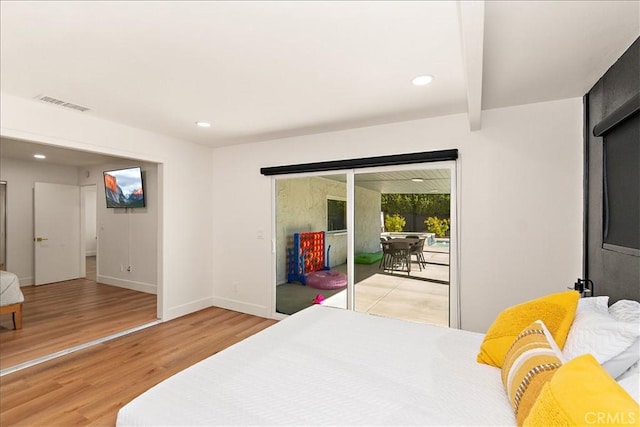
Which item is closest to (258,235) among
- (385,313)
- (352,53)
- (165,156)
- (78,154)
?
(165,156)

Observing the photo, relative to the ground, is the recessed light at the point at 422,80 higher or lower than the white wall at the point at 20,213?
higher

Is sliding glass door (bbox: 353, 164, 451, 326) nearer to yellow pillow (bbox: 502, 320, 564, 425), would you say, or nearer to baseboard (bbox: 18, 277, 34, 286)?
yellow pillow (bbox: 502, 320, 564, 425)

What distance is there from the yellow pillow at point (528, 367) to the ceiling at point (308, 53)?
1.37m

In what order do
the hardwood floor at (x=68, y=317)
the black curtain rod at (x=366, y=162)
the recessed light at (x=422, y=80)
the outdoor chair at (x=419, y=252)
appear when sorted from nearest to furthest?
the recessed light at (x=422, y=80) < the black curtain rod at (x=366, y=162) < the hardwood floor at (x=68, y=317) < the outdoor chair at (x=419, y=252)

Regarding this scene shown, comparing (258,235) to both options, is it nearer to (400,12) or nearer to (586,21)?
(400,12)

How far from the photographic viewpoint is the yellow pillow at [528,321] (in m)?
1.58

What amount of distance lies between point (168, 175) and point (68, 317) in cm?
232

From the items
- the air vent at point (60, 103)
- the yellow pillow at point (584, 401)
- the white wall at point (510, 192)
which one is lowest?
the yellow pillow at point (584, 401)

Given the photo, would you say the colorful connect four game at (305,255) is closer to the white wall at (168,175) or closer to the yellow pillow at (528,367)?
the white wall at (168,175)

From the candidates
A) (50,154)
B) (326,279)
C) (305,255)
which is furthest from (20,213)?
(326,279)

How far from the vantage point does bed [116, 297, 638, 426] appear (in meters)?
1.24

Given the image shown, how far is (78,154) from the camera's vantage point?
5422 millimetres

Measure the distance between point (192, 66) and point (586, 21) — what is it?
2308 mm

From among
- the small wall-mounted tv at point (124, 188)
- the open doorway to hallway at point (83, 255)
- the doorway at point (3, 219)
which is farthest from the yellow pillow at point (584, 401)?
the doorway at point (3, 219)
